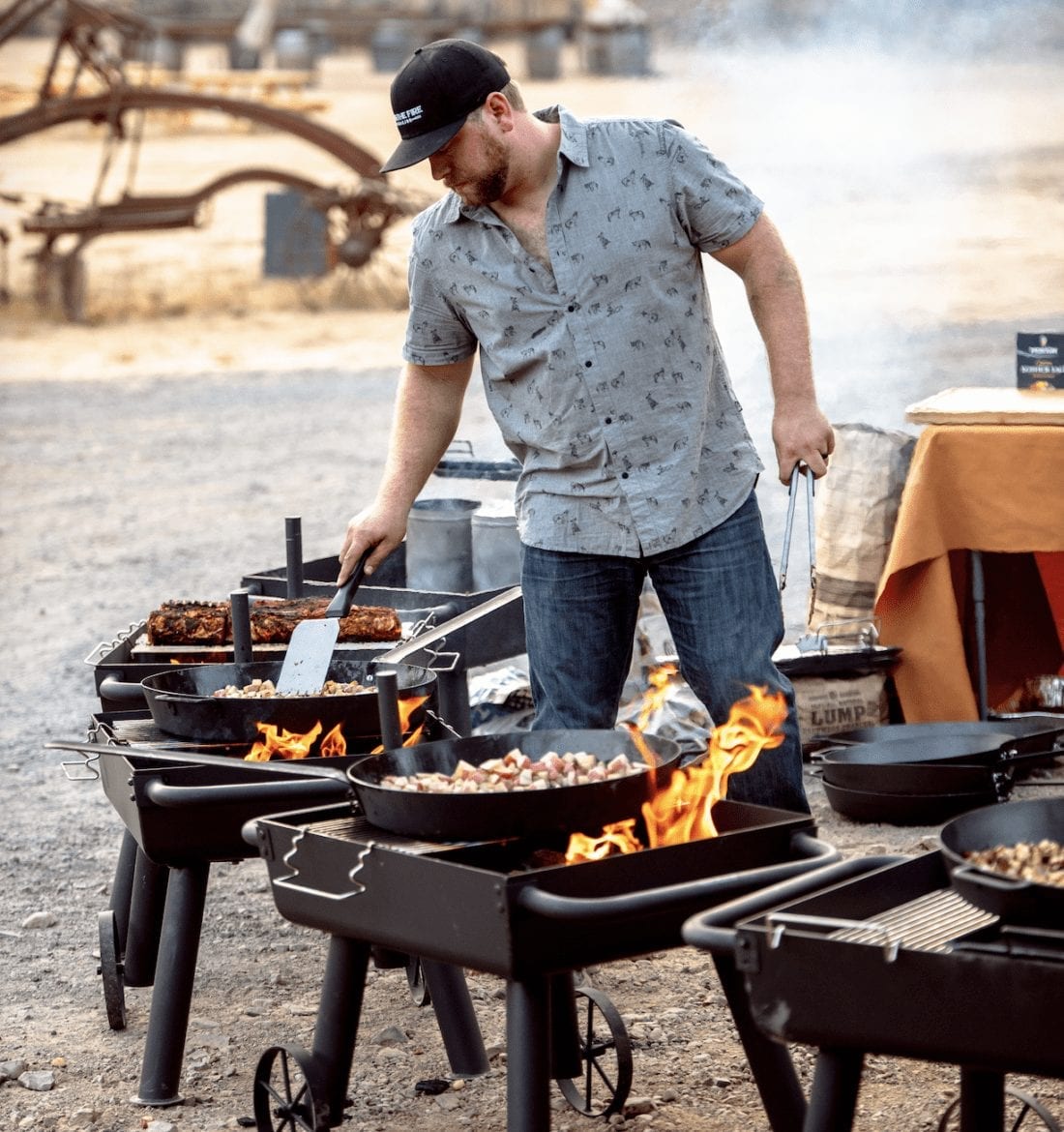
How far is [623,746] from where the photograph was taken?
→ 3.01 m

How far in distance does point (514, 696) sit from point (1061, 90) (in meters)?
18.4

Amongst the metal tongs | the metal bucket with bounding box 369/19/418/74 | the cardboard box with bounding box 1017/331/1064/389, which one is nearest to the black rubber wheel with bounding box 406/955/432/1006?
the metal tongs

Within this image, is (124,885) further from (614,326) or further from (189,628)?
(614,326)

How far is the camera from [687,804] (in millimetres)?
2830

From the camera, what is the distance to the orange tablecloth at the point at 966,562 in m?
5.22

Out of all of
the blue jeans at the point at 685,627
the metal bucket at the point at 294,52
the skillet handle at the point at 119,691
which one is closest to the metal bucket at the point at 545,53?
the metal bucket at the point at 294,52

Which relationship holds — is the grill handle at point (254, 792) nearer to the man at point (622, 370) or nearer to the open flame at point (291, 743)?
the open flame at point (291, 743)

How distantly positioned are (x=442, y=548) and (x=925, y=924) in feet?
9.36

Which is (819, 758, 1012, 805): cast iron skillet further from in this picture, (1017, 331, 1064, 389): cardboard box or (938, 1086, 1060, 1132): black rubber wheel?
(938, 1086, 1060, 1132): black rubber wheel

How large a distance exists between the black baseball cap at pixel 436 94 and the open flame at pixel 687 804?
1.21m

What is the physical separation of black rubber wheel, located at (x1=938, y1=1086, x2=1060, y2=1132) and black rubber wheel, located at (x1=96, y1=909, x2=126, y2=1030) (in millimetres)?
1829

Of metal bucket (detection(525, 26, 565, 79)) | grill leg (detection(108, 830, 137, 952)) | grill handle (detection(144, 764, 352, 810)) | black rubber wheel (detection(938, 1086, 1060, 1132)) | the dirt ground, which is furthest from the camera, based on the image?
metal bucket (detection(525, 26, 565, 79))

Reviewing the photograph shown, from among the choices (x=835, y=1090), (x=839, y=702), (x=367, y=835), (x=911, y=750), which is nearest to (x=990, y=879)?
(x=835, y=1090)

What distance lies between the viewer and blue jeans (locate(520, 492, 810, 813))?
3.54m
